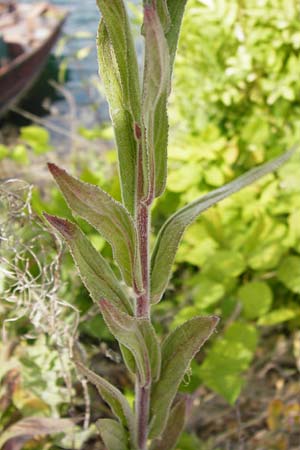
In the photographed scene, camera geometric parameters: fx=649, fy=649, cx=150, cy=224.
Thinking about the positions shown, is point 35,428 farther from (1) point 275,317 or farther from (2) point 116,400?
(1) point 275,317

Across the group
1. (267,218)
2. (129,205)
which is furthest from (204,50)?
(129,205)

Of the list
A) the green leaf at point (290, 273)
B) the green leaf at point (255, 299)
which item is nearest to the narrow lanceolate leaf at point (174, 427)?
the green leaf at point (255, 299)

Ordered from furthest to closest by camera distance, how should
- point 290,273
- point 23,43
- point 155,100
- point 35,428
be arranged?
point 23,43 → point 290,273 → point 35,428 → point 155,100

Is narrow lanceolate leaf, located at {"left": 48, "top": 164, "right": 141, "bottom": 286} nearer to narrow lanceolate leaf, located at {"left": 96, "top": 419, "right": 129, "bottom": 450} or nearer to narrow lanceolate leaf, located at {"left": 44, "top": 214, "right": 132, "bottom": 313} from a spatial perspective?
narrow lanceolate leaf, located at {"left": 44, "top": 214, "right": 132, "bottom": 313}

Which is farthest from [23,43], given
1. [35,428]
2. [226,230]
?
[35,428]

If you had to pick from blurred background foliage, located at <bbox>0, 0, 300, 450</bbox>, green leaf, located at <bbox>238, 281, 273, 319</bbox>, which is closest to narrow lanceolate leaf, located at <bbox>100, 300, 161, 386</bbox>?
blurred background foliage, located at <bbox>0, 0, 300, 450</bbox>

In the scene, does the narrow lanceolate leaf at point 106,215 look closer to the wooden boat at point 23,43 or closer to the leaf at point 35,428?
the leaf at point 35,428

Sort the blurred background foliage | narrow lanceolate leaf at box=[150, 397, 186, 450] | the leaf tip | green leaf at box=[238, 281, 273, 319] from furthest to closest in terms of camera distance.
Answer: green leaf at box=[238, 281, 273, 319]
the blurred background foliage
narrow lanceolate leaf at box=[150, 397, 186, 450]
the leaf tip
